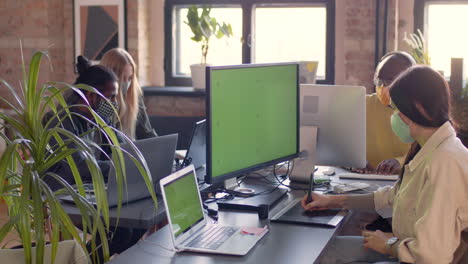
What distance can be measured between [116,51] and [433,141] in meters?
2.45

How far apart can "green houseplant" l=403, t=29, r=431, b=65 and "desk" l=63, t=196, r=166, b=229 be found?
100 inches

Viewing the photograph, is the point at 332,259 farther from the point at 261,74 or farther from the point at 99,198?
the point at 99,198

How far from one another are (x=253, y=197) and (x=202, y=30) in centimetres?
265

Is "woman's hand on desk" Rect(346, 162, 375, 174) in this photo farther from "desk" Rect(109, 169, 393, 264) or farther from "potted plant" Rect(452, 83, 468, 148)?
"desk" Rect(109, 169, 393, 264)

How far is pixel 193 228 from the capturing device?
7.48 feet

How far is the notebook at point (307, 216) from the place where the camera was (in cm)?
250

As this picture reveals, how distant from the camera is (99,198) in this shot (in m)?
1.99

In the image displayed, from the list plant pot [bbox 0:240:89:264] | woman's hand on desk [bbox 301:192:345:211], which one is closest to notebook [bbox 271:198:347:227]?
woman's hand on desk [bbox 301:192:345:211]

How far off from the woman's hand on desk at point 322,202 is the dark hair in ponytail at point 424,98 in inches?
20.9

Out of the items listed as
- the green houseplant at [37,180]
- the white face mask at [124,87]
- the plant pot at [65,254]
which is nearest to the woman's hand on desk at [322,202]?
the green houseplant at [37,180]

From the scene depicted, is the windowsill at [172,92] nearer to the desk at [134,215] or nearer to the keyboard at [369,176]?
the keyboard at [369,176]

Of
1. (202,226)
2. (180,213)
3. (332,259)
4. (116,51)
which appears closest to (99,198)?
(180,213)

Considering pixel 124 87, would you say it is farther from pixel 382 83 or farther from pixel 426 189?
pixel 426 189

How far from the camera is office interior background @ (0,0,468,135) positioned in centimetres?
497
